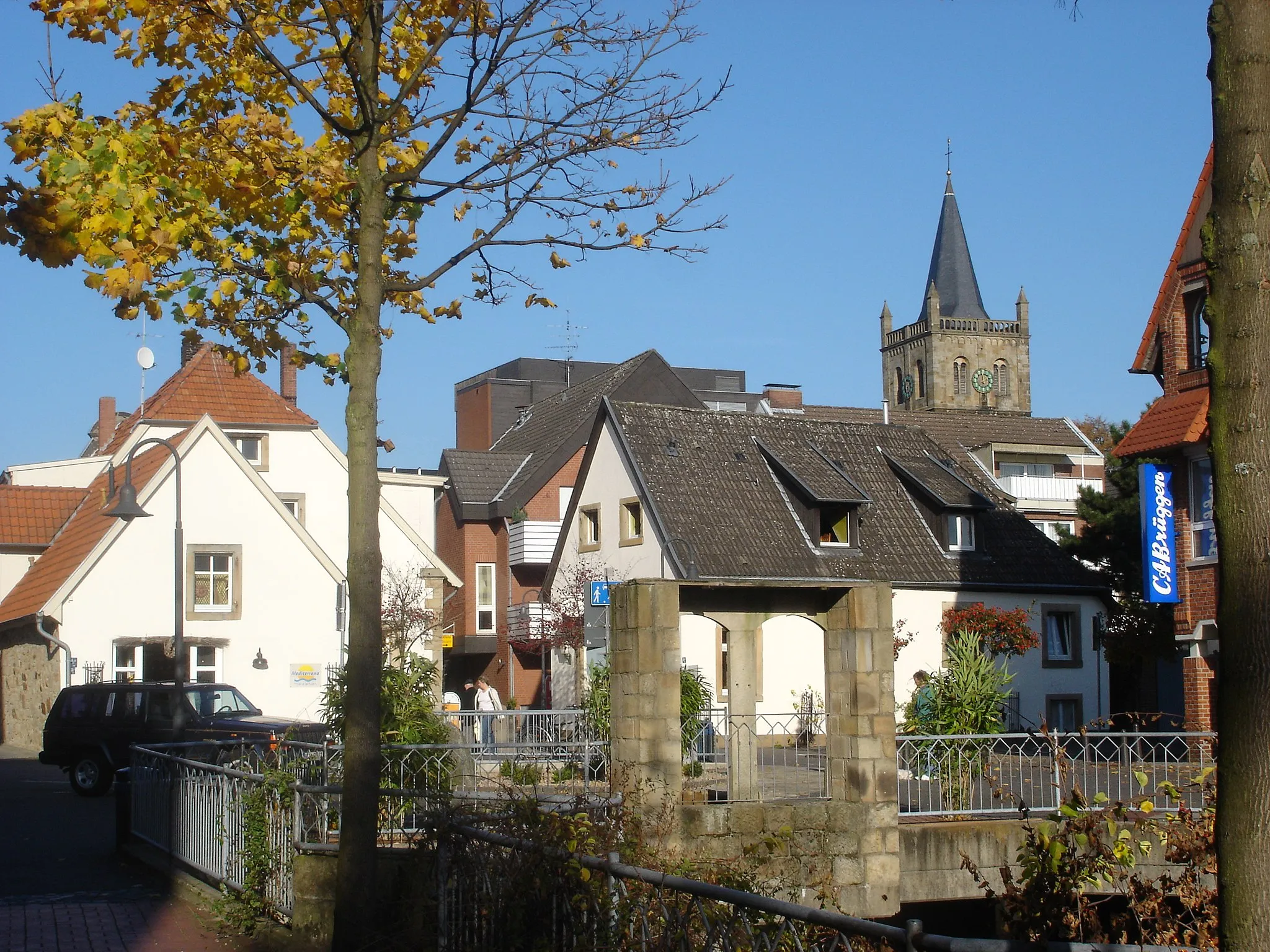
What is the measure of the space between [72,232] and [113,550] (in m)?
28.5

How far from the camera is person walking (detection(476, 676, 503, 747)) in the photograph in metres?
21.4

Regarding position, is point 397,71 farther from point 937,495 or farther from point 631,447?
point 937,495

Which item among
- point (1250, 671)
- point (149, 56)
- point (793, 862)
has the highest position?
point (149, 56)

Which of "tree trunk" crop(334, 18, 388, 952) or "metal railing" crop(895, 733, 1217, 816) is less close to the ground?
"tree trunk" crop(334, 18, 388, 952)

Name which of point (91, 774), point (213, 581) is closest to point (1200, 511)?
point (91, 774)

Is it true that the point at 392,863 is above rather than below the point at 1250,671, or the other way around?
below

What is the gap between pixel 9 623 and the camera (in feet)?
118

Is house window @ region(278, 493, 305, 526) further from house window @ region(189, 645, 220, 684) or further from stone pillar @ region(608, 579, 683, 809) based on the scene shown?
stone pillar @ region(608, 579, 683, 809)

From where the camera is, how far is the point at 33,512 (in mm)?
43250

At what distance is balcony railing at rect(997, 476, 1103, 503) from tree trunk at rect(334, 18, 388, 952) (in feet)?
176

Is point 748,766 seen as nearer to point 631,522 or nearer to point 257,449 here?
point 631,522

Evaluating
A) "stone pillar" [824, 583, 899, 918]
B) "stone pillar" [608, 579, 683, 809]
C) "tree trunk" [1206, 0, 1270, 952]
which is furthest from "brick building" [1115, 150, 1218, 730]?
"tree trunk" [1206, 0, 1270, 952]

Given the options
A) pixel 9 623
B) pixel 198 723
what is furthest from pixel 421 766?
pixel 9 623

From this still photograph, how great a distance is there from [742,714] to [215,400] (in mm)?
31206
